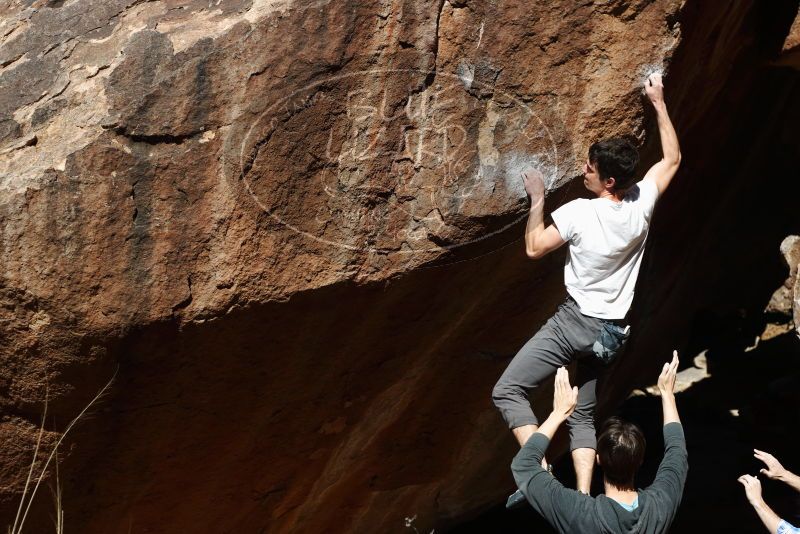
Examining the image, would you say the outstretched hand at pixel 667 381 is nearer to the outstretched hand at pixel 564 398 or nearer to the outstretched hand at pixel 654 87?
the outstretched hand at pixel 564 398

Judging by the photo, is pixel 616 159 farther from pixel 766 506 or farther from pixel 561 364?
pixel 766 506

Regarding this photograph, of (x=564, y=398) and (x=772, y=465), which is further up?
(x=564, y=398)

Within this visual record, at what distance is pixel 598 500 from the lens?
2969mm

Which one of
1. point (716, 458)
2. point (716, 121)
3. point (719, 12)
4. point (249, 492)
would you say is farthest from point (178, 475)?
point (716, 458)

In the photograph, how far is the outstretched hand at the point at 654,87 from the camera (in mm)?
3623

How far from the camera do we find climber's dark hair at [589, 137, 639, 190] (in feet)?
11.3

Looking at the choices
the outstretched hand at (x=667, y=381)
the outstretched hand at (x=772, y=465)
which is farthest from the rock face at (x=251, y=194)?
the outstretched hand at (x=772, y=465)

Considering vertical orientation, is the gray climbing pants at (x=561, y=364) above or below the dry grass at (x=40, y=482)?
below

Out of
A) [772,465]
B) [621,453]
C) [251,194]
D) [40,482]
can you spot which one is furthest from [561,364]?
[40,482]

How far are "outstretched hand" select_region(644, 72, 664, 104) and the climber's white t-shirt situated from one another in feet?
1.02

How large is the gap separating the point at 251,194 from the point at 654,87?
1.47m

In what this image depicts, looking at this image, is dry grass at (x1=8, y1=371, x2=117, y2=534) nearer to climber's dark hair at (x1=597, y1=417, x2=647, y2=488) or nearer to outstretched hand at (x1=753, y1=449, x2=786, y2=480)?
climber's dark hair at (x1=597, y1=417, x2=647, y2=488)

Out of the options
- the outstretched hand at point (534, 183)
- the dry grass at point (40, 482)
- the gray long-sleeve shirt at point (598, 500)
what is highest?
the outstretched hand at point (534, 183)

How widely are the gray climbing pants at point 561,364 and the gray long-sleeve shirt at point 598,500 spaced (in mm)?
405
